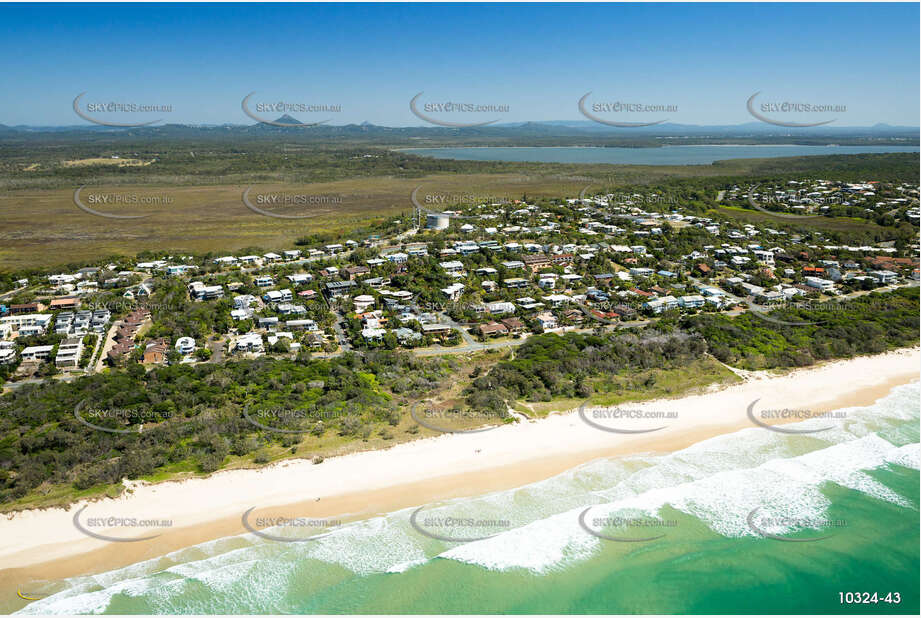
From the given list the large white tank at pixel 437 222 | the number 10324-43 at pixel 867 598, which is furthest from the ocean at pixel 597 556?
the large white tank at pixel 437 222

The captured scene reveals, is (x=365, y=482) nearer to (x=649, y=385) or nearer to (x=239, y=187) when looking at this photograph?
(x=649, y=385)

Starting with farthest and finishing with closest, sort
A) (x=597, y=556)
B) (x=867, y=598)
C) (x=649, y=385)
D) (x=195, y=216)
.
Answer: (x=195, y=216), (x=649, y=385), (x=597, y=556), (x=867, y=598)

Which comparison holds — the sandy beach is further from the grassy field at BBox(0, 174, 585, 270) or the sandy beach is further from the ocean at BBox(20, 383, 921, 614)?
the grassy field at BBox(0, 174, 585, 270)

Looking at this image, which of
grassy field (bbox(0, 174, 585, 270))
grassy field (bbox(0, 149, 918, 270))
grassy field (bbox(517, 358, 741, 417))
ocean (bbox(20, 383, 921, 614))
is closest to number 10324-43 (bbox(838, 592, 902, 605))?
ocean (bbox(20, 383, 921, 614))

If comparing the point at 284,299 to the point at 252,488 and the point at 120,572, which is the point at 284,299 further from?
the point at 120,572

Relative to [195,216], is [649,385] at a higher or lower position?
lower

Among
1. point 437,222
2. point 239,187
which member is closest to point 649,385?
point 437,222

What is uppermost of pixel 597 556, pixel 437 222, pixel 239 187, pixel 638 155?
pixel 638 155

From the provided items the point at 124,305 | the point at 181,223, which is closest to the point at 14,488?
the point at 124,305
